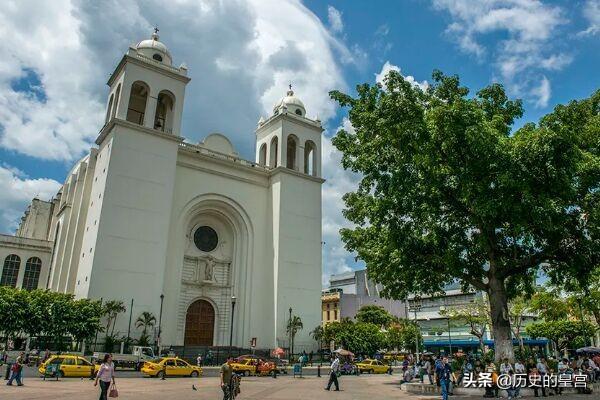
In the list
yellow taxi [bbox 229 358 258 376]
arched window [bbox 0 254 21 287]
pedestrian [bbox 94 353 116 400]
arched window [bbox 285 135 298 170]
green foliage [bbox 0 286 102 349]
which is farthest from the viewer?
arched window [bbox 285 135 298 170]

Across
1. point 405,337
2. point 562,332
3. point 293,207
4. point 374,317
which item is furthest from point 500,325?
point 374,317

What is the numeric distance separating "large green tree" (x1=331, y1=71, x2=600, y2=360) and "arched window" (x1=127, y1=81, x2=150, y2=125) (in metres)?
23.4

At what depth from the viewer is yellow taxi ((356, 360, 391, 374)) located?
31547mm

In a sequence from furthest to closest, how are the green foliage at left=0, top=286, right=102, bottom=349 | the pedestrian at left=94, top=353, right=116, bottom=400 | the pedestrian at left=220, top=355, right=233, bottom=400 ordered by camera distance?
1. the green foliage at left=0, top=286, right=102, bottom=349
2. the pedestrian at left=220, top=355, right=233, bottom=400
3. the pedestrian at left=94, top=353, right=116, bottom=400

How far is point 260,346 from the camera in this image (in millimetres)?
34219

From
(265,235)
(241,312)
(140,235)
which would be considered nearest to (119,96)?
→ (140,235)

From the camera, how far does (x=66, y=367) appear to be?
19891 mm

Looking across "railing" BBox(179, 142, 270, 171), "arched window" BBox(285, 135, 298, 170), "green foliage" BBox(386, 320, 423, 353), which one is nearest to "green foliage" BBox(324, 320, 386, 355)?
"green foliage" BBox(386, 320, 423, 353)

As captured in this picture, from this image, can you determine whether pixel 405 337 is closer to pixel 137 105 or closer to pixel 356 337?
pixel 356 337

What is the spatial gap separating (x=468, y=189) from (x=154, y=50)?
29528 millimetres

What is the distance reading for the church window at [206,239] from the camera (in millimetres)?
35938

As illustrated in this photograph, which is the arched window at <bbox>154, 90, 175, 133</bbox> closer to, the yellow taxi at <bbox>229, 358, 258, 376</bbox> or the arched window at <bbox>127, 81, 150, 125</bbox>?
the arched window at <bbox>127, 81, 150, 125</bbox>

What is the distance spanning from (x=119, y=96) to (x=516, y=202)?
90.9 ft

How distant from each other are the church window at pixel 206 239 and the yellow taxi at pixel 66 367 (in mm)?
15787
